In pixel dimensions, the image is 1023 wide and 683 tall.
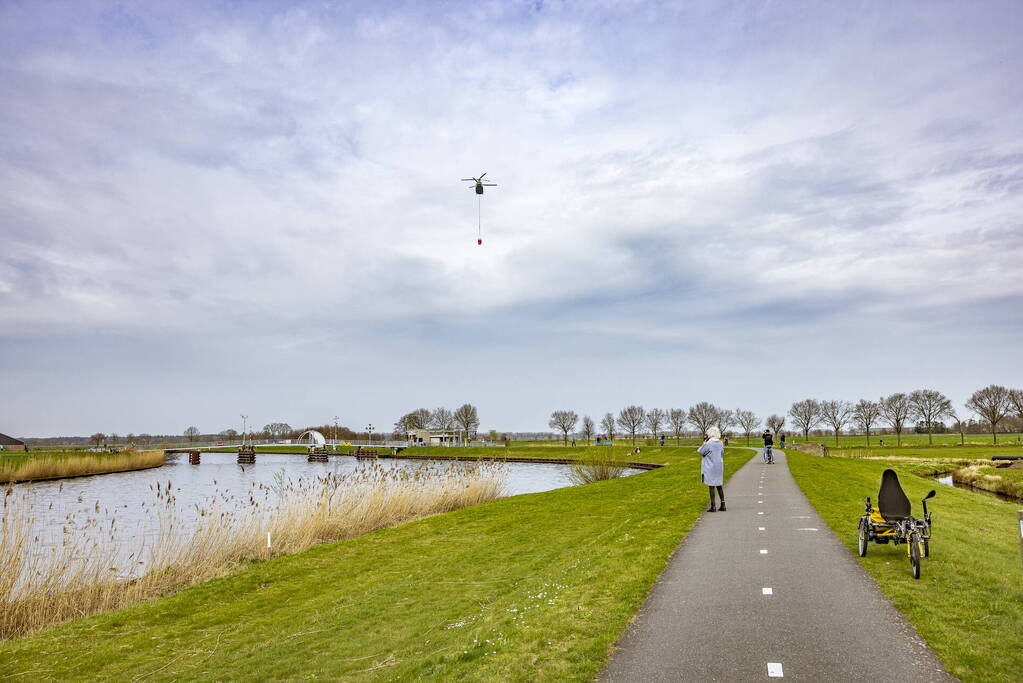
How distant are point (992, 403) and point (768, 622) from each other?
104871 mm

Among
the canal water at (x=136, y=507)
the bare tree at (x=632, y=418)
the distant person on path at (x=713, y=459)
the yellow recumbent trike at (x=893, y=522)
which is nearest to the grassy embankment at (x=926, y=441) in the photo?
the bare tree at (x=632, y=418)

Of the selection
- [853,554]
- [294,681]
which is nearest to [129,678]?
[294,681]

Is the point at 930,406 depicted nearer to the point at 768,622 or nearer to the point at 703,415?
the point at 703,415

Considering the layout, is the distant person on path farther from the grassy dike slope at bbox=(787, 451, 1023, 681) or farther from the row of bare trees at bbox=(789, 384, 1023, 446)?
the row of bare trees at bbox=(789, 384, 1023, 446)

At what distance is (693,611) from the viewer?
8.70 metres

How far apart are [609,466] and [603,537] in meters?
23.8

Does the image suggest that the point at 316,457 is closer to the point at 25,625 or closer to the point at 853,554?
the point at 25,625

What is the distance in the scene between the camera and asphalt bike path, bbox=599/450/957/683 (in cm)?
663

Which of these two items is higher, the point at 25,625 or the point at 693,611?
the point at 693,611

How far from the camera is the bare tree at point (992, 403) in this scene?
8862cm

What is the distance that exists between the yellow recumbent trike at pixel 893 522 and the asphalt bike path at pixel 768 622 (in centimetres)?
49

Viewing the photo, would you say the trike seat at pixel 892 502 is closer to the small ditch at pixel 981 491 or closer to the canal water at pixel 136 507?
the canal water at pixel 136 507

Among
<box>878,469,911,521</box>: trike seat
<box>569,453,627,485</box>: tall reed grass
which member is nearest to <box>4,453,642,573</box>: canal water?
<box>569,453,627,485</box>: tall reed grass

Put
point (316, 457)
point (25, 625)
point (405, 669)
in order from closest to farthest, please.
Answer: point (405, 669) → point (25, 625) → point (316, 457)
